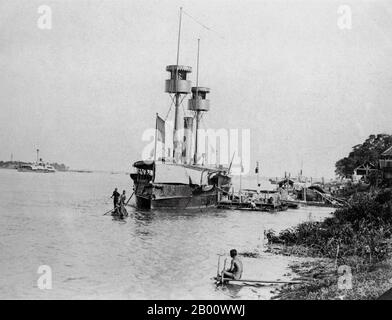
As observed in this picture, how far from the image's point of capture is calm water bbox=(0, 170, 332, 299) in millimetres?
15023

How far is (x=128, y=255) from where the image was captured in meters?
20.6

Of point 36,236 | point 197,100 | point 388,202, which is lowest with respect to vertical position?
point 36,236

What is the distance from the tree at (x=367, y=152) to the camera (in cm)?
6469

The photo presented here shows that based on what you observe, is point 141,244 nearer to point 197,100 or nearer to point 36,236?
point 36,236

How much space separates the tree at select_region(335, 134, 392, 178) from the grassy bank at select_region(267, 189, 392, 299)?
139 ft

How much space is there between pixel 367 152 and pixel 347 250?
5222cm

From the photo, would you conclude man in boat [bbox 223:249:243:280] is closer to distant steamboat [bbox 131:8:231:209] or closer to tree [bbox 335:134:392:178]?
distant steamboat [bbox 131:8:231:209]

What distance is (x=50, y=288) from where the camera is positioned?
15.0 m

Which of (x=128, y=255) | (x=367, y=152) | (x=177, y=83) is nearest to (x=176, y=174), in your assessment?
(x=177, y=83)

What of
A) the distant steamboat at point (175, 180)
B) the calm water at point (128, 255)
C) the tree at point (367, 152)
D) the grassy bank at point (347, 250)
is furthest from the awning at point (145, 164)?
the tree at point (367, 152)

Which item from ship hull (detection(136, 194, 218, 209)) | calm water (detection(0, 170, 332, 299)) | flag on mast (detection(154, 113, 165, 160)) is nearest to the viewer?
calm water (detection(0, 170, 332, 299))

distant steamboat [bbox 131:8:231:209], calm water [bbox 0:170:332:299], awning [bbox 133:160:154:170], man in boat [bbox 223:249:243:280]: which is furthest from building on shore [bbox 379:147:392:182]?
man in boat [bbox 223:249:243:280]

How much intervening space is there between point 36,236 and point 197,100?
35959mm
